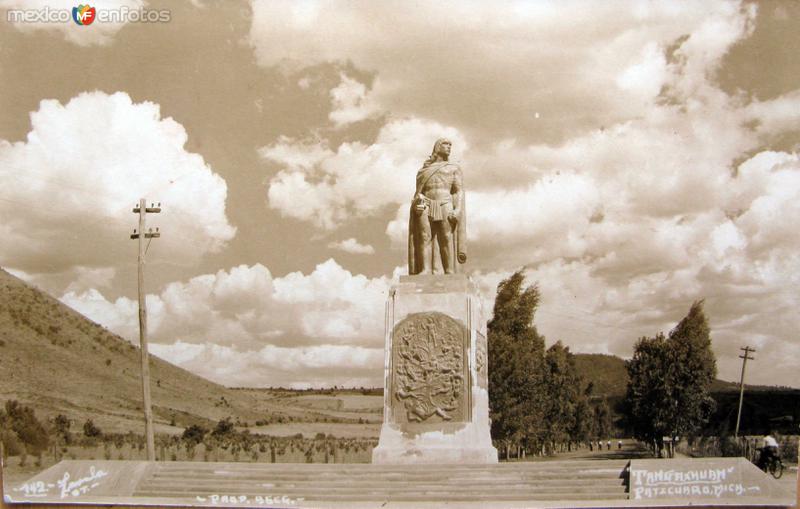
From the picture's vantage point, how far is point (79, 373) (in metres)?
47.3

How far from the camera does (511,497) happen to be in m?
13.0

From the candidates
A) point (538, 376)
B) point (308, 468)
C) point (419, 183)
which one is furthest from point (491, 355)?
point (308, 468)

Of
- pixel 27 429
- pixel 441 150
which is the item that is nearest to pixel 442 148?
pixel 441 150

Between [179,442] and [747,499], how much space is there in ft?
97.9

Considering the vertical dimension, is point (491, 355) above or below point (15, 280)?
below

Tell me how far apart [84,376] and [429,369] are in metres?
36.5

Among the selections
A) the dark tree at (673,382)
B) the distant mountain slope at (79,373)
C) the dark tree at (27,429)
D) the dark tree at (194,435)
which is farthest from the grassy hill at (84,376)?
the dark tree at (673,382)

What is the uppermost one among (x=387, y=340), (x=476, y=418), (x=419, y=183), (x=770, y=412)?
(x=419, y=183)

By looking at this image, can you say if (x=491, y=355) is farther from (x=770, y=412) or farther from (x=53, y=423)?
(x=770, y=412)

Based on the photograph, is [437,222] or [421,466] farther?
[437,222]

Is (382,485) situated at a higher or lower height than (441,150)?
lower

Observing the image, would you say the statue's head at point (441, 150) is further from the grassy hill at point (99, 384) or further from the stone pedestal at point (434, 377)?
the grassy hill at point (99, 384)

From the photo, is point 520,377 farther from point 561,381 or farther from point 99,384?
point 99,384

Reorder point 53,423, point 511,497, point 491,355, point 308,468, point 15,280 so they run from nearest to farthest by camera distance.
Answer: point 511,497, point 308,468, point 491,355, point 53,423, point 15,280
